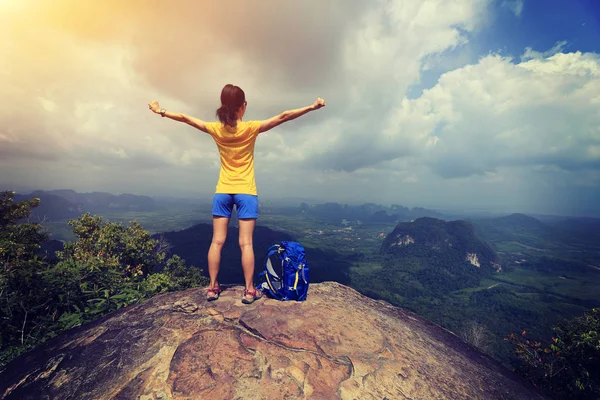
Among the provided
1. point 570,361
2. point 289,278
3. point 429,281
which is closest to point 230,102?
point 289,278

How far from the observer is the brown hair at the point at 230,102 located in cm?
429

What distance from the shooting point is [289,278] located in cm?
526

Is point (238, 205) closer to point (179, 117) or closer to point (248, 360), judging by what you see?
point (179, 117)

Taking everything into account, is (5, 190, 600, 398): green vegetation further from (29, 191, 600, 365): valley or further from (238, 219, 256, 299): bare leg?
(238, 219, 256, 299): bare leg

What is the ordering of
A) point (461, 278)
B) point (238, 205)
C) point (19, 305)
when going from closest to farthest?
point (238, 205)
point (19, 305)
point (461, 278)

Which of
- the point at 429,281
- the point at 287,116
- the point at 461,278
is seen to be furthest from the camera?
the point at 461,278

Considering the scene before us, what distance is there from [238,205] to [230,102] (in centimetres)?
184

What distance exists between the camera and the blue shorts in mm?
4566

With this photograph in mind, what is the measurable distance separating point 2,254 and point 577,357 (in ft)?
111

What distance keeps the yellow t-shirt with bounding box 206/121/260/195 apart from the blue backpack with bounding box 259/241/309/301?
5.46 ft

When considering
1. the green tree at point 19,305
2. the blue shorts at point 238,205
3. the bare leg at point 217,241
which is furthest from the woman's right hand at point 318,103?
the green tree at point 19,305

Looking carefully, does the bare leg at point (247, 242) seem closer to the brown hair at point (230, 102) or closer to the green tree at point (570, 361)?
the brown hair at point (230, 102)

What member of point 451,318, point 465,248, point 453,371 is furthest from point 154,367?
point 465,248

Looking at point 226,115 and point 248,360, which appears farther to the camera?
point 226,115
